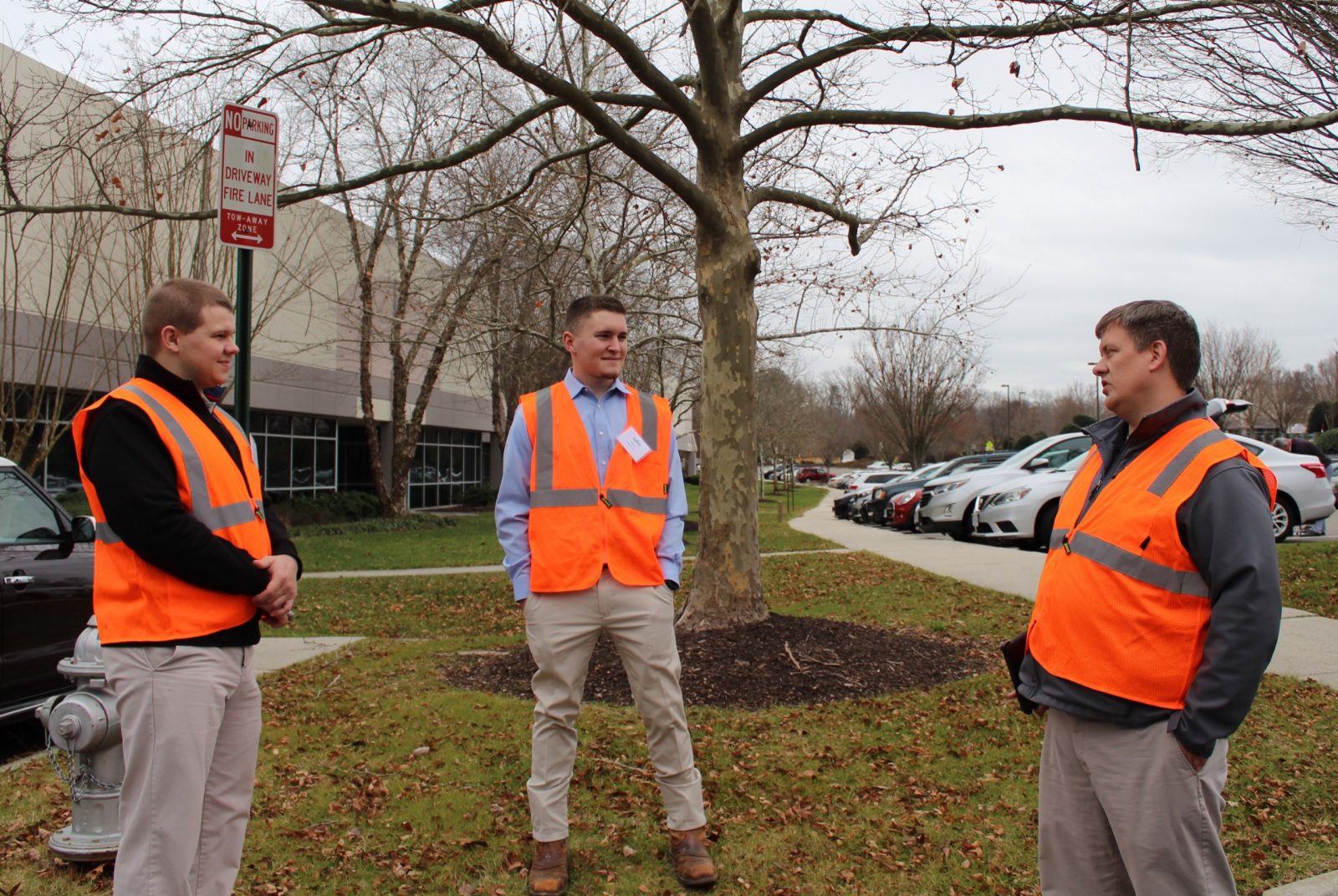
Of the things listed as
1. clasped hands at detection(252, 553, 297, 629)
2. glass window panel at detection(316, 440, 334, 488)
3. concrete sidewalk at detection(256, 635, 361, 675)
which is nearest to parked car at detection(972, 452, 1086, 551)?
concrete sidewalk at detection(256, 635, 361, 675)

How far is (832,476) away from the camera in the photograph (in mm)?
98000

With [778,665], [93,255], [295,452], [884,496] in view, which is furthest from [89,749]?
[295,452]

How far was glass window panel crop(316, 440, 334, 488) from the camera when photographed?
30.4 metres

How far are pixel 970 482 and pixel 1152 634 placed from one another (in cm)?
1788

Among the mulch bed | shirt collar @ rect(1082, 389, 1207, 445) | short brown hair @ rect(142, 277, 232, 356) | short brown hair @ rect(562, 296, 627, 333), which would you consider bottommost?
the mulch bed

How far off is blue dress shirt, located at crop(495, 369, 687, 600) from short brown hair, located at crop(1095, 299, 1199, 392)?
1.69 meters

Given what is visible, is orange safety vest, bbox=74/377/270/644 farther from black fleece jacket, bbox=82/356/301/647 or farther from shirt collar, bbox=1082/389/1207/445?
shirt collar, bbox=1082/389/1207/445

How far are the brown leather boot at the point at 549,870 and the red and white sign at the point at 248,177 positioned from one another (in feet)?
8.94

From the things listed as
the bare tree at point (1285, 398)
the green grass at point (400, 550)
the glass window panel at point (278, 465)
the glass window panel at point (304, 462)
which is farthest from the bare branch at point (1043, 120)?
the bare tree at point (1285, 398)

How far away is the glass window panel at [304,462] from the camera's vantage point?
28.9 meters

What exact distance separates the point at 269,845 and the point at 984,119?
6.47 meters

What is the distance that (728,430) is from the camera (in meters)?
7.77

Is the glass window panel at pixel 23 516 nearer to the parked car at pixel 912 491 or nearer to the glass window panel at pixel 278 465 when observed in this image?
the parked car at pixel 912 491

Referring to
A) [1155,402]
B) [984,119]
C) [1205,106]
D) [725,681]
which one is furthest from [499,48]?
[1205,106]
